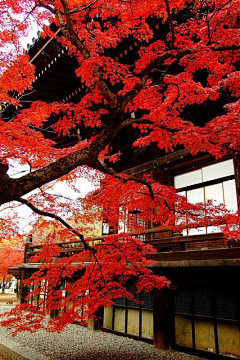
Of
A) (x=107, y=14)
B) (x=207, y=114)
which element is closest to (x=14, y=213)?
(x=107, y=14)

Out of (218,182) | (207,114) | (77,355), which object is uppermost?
(207,114)

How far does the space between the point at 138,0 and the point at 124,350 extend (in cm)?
926

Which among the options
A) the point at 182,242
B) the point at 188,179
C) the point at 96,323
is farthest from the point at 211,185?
the point at 96,323

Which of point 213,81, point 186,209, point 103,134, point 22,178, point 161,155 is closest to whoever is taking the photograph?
point 22,178

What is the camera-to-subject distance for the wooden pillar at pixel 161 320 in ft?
25.6

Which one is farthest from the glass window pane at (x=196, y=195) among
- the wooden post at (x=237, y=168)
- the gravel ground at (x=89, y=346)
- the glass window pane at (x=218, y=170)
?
the gravel ground at (x=89, y=346)

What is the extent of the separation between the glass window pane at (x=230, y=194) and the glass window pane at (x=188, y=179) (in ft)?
3.61

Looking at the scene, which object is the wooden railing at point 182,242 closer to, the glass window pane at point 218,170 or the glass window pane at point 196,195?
the glass window pane at point 196,195

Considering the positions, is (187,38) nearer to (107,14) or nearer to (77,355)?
(107,14)

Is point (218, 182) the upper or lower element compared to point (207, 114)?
lower

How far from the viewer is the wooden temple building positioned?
6871mm

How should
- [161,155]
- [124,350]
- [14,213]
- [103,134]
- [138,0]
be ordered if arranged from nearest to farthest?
[103,134] → [138,0] → [124,350] → [14,213] → [161,155]

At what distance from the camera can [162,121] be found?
230 inches

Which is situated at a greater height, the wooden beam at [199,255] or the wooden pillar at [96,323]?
the wooden beam at [199,255]
